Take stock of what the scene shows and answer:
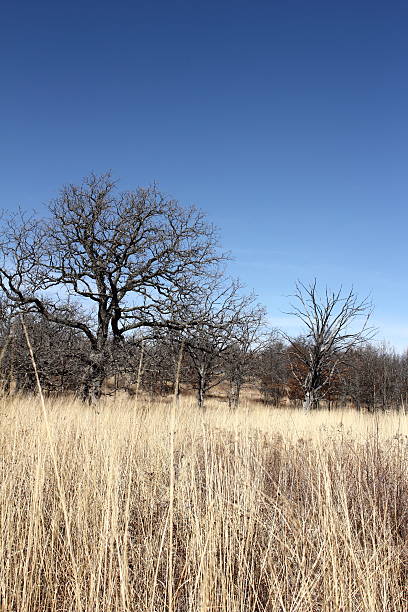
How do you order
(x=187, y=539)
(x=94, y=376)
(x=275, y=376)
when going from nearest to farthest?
(x=187, y=539)
(x=94, y=376)
(x=275, y=376)

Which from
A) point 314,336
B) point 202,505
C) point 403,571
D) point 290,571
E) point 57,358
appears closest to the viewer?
point 290,571

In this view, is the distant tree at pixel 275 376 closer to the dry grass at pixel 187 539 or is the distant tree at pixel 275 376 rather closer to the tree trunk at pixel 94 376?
the tree trunk at pixel 94 376

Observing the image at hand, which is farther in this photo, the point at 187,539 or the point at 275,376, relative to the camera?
the point at 275,376

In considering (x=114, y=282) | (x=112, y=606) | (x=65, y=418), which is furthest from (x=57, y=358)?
(x=112, y=606)

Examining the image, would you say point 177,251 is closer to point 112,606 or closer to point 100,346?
point 100,346

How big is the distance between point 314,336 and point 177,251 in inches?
255

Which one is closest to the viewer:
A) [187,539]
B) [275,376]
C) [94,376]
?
[187,539]

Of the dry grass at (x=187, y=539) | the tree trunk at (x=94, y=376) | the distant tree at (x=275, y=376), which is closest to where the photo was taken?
the dry grass at (x=187, y=539)

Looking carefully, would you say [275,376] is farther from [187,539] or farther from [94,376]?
[187,539]

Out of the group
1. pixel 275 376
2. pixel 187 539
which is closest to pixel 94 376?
pixel 187 539

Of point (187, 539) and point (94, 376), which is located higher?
point (94, 376)

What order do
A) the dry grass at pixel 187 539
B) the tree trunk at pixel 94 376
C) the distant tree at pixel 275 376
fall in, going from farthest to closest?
1. the distant tree at pixel 275 376
2. the tree trunk at pixel 94 376
3. the dry grass at pixel 187 539

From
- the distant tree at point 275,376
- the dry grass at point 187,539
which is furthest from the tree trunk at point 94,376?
the distant tree at point 275,376

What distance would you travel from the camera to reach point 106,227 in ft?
36.9
